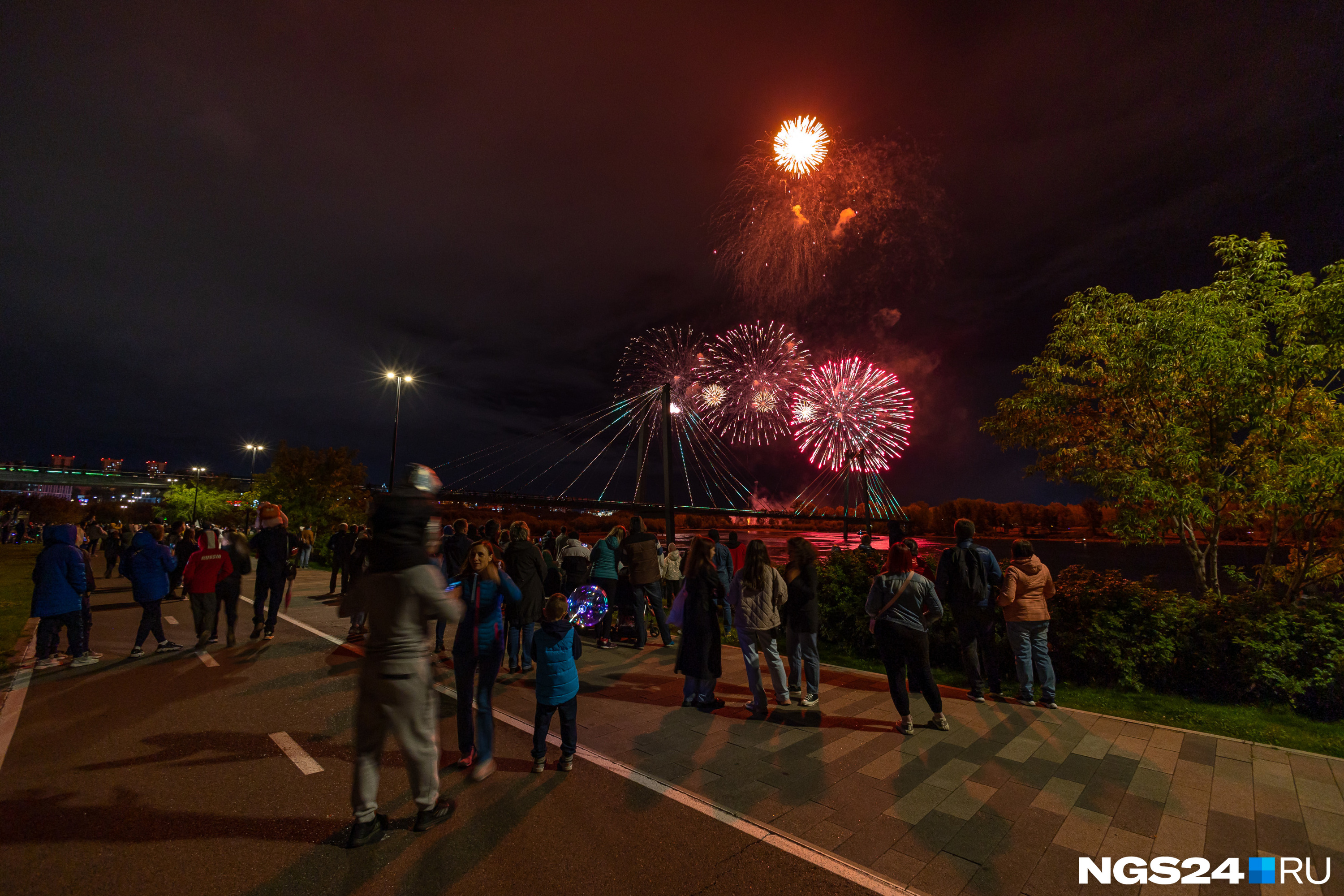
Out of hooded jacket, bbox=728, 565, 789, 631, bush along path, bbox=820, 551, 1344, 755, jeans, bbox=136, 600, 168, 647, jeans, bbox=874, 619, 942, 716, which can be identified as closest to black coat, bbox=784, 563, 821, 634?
hooded jacket, bbox=728, 565, 789, 631

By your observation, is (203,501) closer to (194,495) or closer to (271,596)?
(194,495)

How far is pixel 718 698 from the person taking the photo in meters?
6.82

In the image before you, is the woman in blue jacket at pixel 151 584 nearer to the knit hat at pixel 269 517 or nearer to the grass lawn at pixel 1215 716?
the knit hat at pixel 269 517

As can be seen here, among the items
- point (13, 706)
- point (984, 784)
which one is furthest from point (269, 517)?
point (984, 784)

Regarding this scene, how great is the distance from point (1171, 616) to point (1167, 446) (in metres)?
3.93

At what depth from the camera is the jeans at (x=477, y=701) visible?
4.62 m

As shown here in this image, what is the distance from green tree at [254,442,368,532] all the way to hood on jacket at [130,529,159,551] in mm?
22499

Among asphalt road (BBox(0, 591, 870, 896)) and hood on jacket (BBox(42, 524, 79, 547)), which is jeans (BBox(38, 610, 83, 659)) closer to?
hood on jacket (BBox(42, 524, 79, 547))

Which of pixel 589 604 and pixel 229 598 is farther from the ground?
pixel 589 604

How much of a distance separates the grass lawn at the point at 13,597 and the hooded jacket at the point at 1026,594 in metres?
13.0

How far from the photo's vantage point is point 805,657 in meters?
6.68

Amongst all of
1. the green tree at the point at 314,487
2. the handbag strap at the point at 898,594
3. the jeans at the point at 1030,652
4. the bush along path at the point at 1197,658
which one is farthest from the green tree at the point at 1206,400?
the green tree at the point at 314,487

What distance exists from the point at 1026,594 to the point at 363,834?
265 inches

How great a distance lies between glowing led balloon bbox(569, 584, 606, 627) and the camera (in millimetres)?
7289
